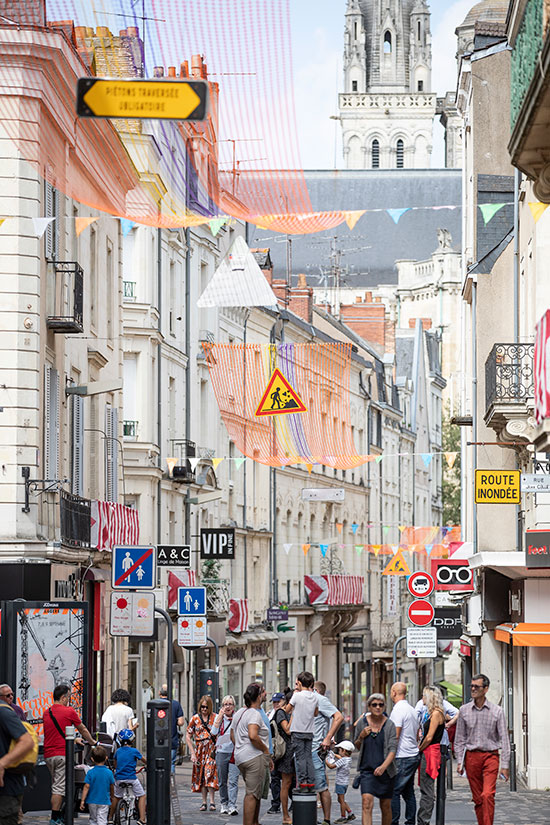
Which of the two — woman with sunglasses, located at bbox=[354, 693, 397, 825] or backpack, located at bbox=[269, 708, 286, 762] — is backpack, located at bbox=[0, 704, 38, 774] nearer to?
woman with sunglasses, located at bbox=[354, 693, 397, 825]

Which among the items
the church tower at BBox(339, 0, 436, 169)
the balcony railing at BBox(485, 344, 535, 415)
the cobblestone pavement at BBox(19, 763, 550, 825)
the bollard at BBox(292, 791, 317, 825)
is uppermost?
the church tower at BBox(339, 0, 436, 169)

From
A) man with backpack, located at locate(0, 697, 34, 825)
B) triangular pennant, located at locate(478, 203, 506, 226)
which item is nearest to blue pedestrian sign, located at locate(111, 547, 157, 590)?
man with backpack, located at locate(0, 697, 34, 825)

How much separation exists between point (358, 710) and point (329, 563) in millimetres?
8751

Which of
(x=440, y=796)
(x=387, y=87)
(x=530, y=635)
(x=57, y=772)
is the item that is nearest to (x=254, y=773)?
(x=57, y=772)

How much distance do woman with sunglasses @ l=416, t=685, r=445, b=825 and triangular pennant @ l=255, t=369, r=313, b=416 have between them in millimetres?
13340

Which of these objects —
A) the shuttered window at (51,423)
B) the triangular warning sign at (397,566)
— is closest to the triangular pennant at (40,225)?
the shuttered window at (51,423)

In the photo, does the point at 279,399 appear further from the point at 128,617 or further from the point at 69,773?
the point at 69,773

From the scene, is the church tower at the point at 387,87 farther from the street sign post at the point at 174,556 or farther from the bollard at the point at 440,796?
the bollard at the point at 440,796

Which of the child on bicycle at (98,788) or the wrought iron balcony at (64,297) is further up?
the wrought iron balcony at (64,297)

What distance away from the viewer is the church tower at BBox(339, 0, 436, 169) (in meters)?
159

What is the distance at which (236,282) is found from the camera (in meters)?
31.7

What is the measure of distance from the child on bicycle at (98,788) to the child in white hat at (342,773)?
4.24 meters

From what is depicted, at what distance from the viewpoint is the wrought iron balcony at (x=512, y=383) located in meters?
25.6

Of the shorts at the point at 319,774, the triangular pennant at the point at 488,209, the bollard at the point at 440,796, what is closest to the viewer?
the bollard at the point at 440,796
